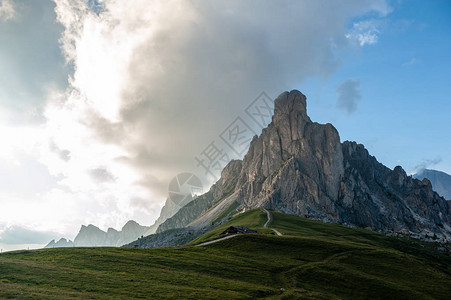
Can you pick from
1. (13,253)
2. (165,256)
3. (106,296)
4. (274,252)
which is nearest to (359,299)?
Result: (274,252)

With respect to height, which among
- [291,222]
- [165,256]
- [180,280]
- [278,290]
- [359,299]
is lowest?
[359,299]

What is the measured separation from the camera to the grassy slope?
38634 mm

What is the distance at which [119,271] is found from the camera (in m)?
47.8

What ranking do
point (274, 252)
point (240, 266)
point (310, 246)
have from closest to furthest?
point (240, 266)
point (274, 252)
point (310, 246)

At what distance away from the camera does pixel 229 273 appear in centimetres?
5450

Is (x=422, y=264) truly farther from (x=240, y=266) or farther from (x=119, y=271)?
(x=119, y=271)

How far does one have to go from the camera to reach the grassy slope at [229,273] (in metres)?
38.6

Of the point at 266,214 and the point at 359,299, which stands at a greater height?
the point at 266,214

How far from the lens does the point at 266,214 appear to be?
195 metres

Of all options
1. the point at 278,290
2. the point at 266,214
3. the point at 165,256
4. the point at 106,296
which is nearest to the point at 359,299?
the point at 278,290

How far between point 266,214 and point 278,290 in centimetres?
14947

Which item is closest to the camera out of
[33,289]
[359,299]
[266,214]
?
[33,289]

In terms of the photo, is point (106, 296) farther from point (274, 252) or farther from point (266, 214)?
point (266, 214)

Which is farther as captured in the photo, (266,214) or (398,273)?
(266,214)
